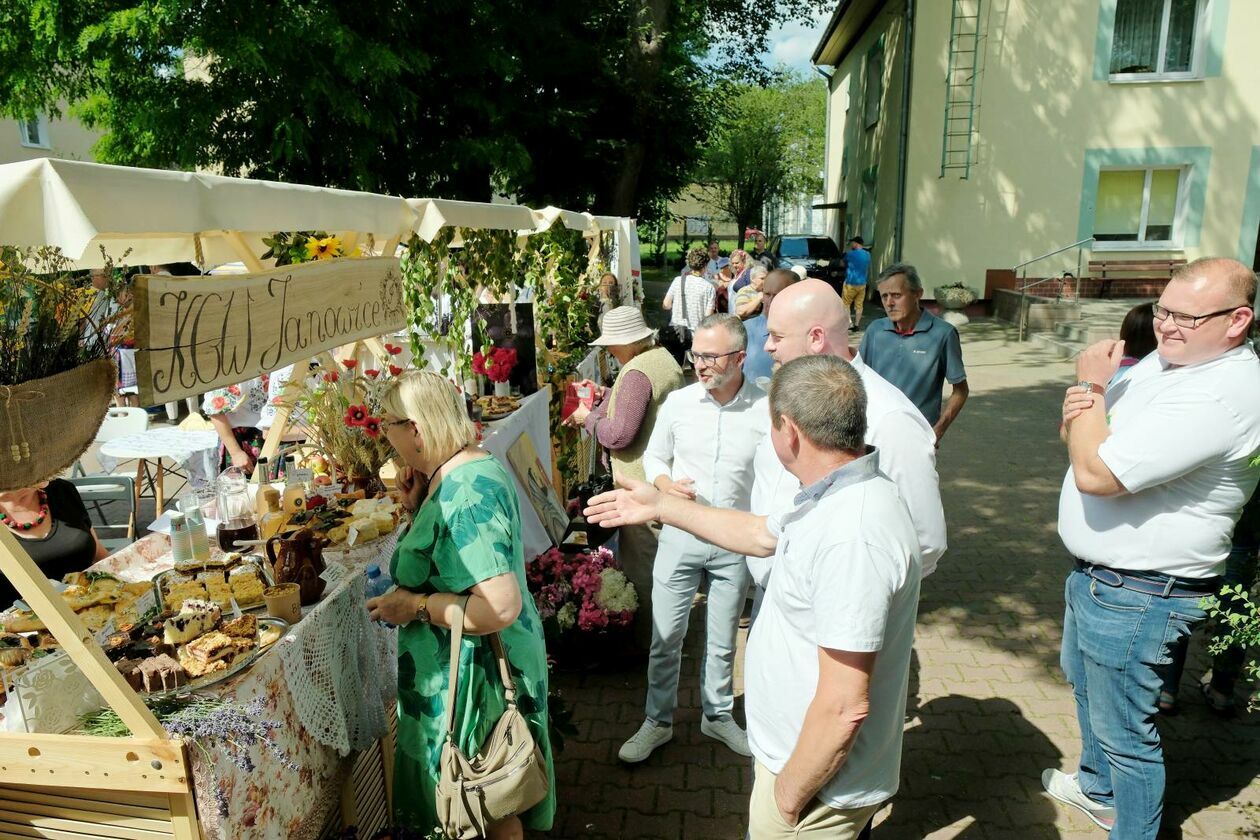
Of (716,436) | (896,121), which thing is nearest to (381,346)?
(716,436)

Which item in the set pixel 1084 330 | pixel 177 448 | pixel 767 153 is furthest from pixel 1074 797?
pixel 767 153

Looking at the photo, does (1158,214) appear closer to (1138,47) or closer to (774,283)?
(1138,47)

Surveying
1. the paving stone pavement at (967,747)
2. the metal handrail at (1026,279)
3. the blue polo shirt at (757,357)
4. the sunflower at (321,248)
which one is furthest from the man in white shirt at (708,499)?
the metal handrail at (1026,279)

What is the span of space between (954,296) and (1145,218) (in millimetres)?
4331

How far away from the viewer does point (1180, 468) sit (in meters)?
2.40

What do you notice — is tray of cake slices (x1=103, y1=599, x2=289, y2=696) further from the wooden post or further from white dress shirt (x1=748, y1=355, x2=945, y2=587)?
white dress shirt (x1=748, y1=355, x2=945, y2=587)

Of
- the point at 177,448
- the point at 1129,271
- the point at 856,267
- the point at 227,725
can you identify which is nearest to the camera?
the point at 227,725

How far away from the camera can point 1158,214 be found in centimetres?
1634

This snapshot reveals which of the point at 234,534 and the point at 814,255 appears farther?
the point at 814,255

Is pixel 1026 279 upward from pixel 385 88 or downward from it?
downward

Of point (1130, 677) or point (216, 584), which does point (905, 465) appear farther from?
point (216, 584)

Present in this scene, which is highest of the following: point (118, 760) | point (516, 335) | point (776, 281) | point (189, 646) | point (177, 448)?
point (776, 281)

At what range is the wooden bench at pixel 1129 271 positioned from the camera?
15.9 metres

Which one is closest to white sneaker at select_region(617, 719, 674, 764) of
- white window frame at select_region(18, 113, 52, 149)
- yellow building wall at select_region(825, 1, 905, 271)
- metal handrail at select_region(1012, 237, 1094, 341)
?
metal handrail at select_region(1012, 237, 1094, 341)
